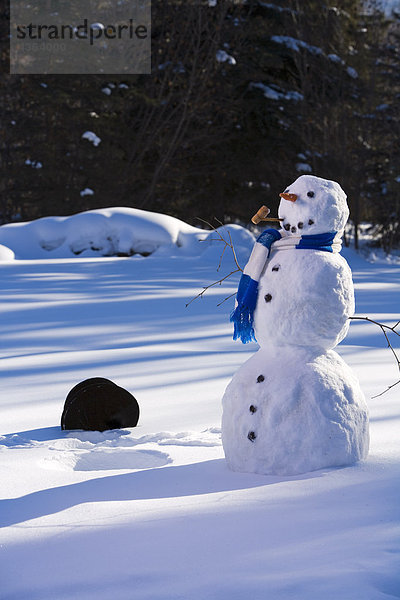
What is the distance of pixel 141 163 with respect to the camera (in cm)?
2209

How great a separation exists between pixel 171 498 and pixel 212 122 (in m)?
20.1

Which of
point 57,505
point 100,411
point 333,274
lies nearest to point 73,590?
point 57,505

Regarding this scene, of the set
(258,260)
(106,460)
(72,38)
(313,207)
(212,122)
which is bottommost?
(106,460)

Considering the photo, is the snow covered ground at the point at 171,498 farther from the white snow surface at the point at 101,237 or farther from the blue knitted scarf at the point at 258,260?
the white snow surface at the point at 101,237

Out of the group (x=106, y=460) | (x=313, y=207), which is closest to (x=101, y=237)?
(x=106, y=460)

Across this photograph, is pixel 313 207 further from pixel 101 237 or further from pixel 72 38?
pixel 72 38

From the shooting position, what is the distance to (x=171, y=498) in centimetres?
298

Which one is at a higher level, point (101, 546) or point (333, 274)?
point (333, 274)

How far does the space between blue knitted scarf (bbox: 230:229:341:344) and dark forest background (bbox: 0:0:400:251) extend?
57.0ft

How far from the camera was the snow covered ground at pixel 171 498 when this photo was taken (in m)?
2.26

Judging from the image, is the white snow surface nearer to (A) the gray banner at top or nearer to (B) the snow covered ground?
(B) the snow covered ground

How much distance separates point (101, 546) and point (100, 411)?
190 centimetres

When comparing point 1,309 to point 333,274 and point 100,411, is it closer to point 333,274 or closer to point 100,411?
point 100,411

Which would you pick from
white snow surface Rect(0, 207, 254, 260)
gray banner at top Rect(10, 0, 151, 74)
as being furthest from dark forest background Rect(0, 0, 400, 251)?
white snow surface Rect(0, 207, 254, 260)
